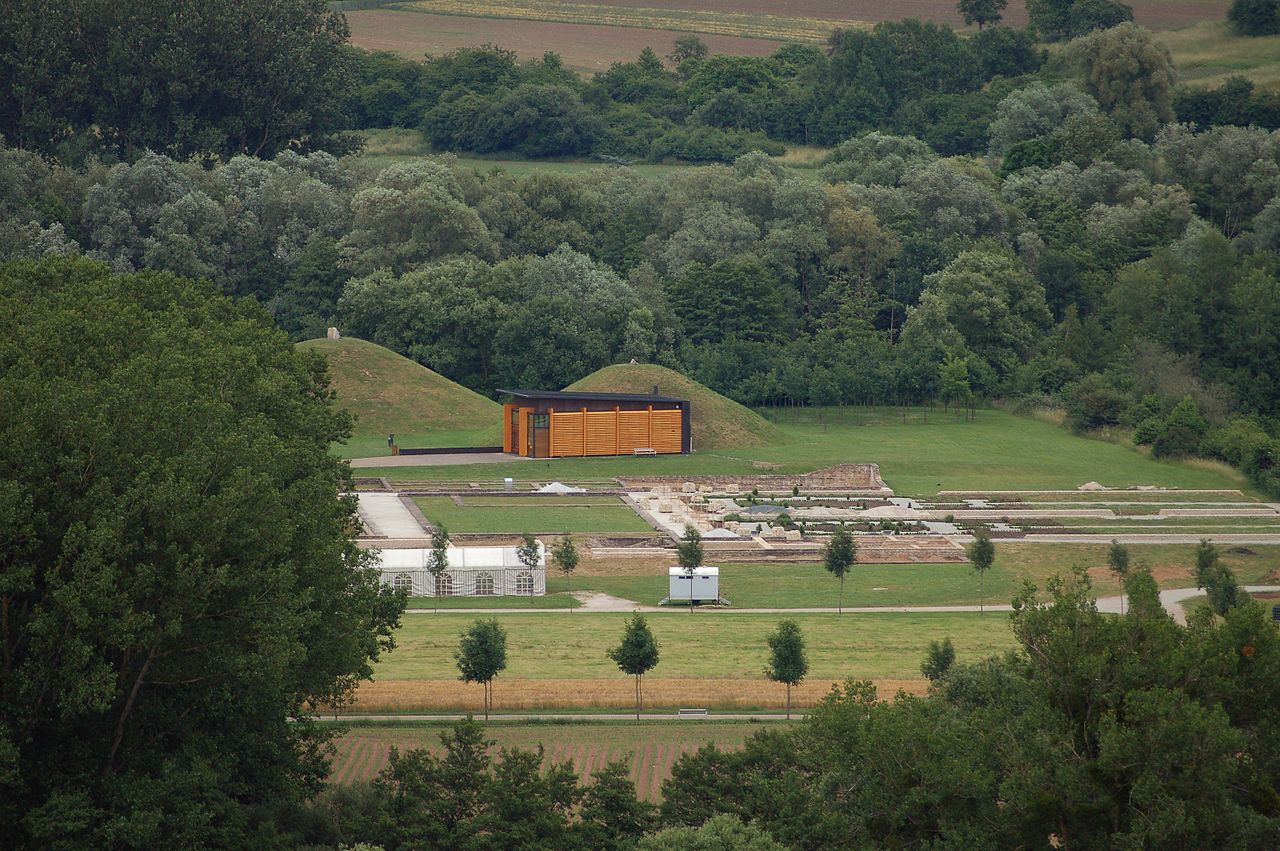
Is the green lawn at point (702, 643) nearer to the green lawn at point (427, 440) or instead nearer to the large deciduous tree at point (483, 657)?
the large deciduous tree at point (483, 657)

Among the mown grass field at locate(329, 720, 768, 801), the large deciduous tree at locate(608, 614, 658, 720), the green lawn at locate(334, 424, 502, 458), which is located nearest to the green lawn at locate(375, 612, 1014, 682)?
the large deciduous tree at locate(608, 614, 658, 720)

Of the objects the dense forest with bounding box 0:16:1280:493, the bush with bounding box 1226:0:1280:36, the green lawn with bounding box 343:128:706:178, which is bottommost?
the dense forest with bounding box 0:16:1280:493

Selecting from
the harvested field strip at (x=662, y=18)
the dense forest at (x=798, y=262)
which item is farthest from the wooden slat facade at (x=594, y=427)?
the harvested field strip at (x=662, y=18)

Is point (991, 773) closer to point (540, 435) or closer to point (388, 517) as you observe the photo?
point (388, 517)

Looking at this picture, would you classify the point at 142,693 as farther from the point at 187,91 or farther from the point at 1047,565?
the point at 187,91

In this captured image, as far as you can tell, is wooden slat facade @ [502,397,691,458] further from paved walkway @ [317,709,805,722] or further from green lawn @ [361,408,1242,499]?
paved walkway @ [317,709,805,722]

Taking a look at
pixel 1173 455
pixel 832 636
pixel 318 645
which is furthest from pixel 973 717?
pixel 1173 455
